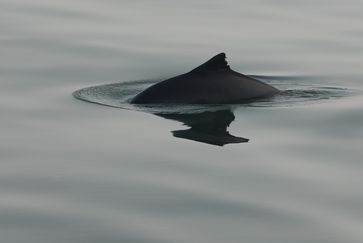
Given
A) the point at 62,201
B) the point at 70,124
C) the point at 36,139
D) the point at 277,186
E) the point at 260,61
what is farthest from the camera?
the point at 260,61

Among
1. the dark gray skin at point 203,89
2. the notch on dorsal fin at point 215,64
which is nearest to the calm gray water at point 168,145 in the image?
the dark gray skin at point 203,89

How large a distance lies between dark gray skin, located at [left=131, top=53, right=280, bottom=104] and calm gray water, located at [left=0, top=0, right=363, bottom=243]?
1.40ft

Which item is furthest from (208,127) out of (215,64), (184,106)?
(215,64)

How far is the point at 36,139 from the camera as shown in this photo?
51.6 feet

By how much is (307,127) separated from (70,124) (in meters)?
3.08

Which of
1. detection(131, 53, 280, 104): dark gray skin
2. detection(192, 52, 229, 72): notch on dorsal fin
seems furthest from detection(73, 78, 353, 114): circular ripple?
detection(192, 52, 229, 72): notch on dorsal fin

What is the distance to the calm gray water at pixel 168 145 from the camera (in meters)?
11.9

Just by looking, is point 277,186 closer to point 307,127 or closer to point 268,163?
point 268,163

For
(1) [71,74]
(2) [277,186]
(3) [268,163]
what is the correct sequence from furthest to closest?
(1) [71,74] → (3) [268,163] → (2) [277,186]

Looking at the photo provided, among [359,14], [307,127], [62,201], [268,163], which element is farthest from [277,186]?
[359,14]

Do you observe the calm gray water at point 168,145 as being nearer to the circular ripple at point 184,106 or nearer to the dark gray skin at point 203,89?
the circular ripple at point 184,106

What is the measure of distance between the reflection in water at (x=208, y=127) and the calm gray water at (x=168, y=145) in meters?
0.19

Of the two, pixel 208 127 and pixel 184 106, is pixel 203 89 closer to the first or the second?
pixel 184 106

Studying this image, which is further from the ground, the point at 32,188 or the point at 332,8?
the point at 332,8
